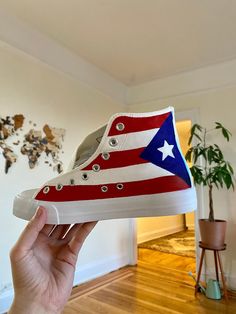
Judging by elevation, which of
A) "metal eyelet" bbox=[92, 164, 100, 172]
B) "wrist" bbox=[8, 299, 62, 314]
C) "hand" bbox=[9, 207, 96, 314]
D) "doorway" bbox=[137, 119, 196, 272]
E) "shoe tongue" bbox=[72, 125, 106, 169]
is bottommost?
"doorway" bbox=[137, 119, 196, 272]

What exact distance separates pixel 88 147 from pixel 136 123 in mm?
176

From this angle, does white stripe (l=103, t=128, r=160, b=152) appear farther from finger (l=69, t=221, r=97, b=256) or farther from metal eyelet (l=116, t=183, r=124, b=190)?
finger (l=69, t=221, r=97, b=256)

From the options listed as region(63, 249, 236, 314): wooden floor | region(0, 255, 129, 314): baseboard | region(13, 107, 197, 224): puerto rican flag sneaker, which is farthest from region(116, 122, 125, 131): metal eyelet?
region(0, 255, 129, 314): baseboard

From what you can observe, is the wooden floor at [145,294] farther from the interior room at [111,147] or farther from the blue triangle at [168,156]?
the blue triangle at [168,156]

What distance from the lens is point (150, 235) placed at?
3867mm

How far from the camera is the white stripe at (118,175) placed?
60cm

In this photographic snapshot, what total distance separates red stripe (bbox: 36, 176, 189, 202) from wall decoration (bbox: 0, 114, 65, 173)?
1282 mm

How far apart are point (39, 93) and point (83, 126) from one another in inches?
22.0

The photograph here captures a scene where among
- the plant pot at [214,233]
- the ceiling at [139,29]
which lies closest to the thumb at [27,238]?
the ceiling at [139,29]

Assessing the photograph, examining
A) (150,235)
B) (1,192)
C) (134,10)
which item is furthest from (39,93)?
(150,235)

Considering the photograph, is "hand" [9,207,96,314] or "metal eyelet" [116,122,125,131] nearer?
"hand" [9,207,96,314]

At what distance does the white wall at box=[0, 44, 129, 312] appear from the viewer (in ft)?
5.60

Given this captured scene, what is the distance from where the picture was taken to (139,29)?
6.19 ft

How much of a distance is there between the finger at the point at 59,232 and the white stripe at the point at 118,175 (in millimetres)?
153
